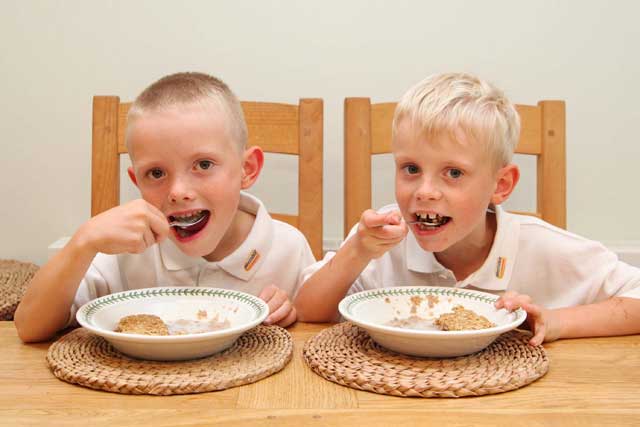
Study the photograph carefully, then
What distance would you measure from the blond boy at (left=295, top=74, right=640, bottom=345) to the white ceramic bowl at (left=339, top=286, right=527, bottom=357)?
0.15 ft

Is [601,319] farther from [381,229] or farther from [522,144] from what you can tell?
[522,144]

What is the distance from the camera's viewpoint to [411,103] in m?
1.02

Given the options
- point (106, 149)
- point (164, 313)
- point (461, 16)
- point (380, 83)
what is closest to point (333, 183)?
point (380, 83)

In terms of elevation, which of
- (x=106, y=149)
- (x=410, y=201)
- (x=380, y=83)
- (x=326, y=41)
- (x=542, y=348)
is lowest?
(x=542, y=348)

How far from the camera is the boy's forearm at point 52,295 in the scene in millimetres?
833

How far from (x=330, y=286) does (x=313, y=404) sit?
391 millimetres

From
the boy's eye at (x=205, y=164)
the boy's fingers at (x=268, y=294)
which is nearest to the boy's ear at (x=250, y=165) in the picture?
the boy's eye at (x=205, y=164)

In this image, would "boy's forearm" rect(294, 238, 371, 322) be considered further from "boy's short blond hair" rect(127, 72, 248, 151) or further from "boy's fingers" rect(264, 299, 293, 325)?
"boy's short blond hair" rect(127, 72, 248, 151)

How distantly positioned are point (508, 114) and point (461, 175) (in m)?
0.16

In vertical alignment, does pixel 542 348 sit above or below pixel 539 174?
below

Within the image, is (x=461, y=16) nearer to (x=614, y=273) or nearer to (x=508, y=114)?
(x=508, y=114)

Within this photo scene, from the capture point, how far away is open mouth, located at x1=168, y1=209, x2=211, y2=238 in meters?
1.02

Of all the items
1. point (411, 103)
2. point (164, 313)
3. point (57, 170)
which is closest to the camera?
point (164, 313)

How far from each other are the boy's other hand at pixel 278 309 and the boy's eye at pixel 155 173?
25 centimetres
